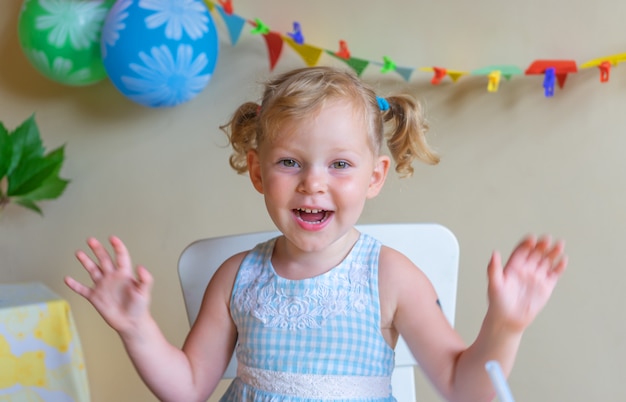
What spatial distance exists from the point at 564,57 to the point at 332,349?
910mm

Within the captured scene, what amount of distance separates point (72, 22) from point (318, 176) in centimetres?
96

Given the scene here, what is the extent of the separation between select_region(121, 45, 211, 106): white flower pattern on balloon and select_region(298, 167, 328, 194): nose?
0.73 metres

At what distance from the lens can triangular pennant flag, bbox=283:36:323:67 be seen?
179 cm

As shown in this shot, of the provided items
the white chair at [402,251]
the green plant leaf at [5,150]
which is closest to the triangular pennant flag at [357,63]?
the white chair at [402,251]

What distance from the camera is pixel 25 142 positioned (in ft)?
6.26

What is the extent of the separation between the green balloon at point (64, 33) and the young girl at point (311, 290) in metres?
0.70

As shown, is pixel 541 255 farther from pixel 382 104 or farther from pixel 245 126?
pixel 245 126

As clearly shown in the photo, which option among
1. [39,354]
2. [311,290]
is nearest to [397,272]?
[311,290]

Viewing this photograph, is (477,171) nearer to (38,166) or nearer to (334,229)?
(334,229)

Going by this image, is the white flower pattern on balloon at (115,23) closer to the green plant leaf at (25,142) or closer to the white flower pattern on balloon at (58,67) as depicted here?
the white flower pattern on balloon at (58,67)

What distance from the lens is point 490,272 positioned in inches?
35.9

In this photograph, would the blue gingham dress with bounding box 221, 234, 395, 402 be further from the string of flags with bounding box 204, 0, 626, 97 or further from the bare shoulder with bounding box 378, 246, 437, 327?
the string of flags with bounding box 204, 0, 626, 97

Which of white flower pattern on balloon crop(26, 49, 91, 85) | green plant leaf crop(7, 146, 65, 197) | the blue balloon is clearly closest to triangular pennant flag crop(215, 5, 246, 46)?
the blue balloon

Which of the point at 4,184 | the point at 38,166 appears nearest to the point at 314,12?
the point at 38,166
